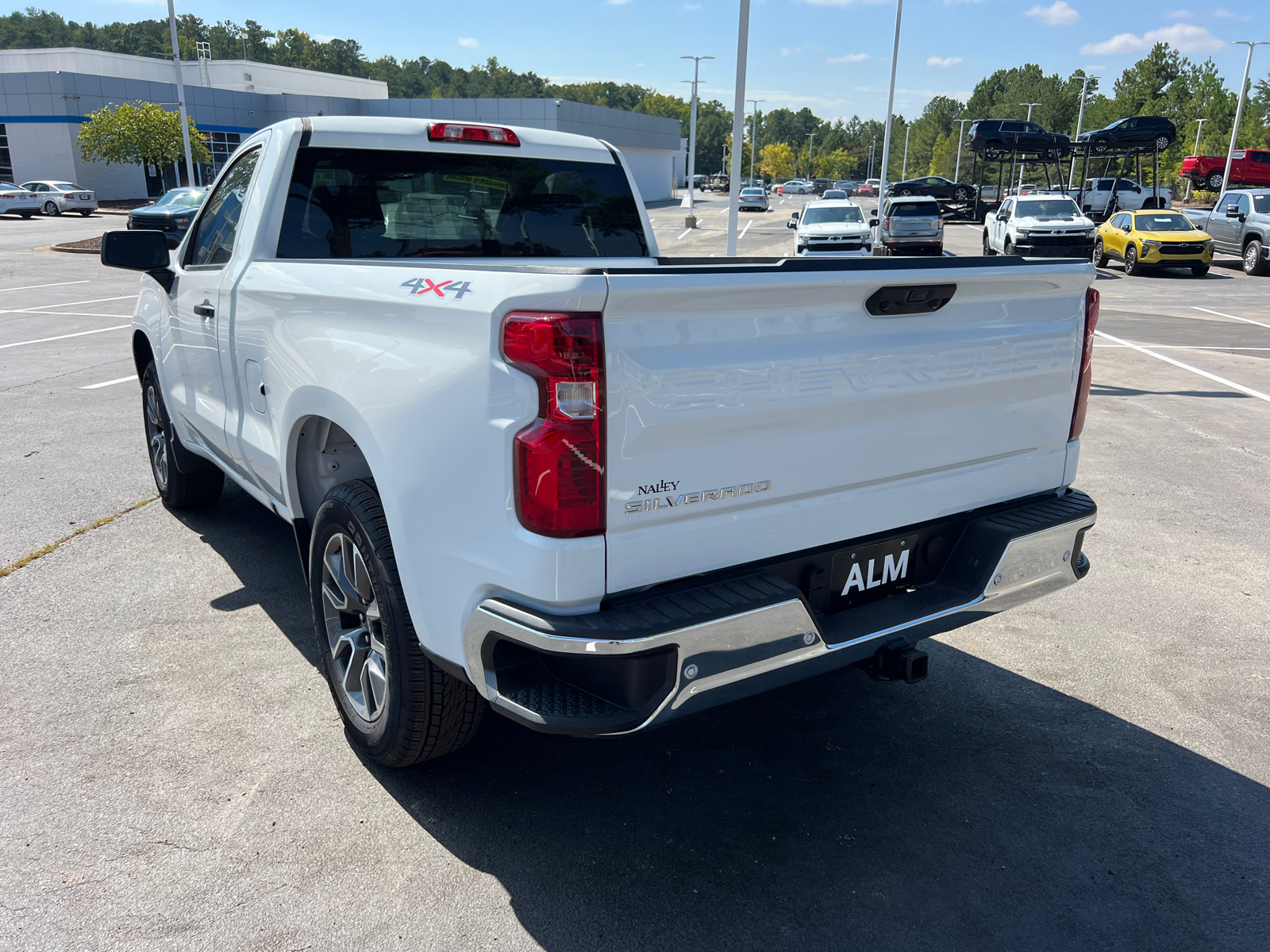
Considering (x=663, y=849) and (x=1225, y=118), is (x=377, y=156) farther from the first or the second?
(x=1225, y=118)

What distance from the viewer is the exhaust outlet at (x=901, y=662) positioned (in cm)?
294

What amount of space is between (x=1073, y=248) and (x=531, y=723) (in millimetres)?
26068

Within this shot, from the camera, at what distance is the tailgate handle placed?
8.87ft

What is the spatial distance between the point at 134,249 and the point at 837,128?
695 feet

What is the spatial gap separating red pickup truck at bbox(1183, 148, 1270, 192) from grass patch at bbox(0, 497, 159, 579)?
5116cm

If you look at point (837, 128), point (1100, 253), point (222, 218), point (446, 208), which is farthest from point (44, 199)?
point (837, 128)

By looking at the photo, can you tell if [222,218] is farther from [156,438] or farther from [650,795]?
[650,795]

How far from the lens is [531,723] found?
94.3 inches

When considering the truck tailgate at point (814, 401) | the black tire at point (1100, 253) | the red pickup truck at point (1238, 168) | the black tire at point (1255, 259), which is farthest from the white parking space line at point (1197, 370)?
the red pickup truck at point (1238, 168)

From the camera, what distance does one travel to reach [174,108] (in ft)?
197

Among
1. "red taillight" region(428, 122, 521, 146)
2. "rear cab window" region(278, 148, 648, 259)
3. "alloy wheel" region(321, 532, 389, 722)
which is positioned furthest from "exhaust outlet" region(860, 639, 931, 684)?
"red taillight" region(428, 122, 521, 146)

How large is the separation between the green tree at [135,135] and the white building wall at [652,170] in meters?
38.5

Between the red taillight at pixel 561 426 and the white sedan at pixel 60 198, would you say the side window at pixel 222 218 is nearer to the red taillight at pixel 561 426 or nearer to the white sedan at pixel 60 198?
the red taillight at pixel 561 426

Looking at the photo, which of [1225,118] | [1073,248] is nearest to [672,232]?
[1073,248]
